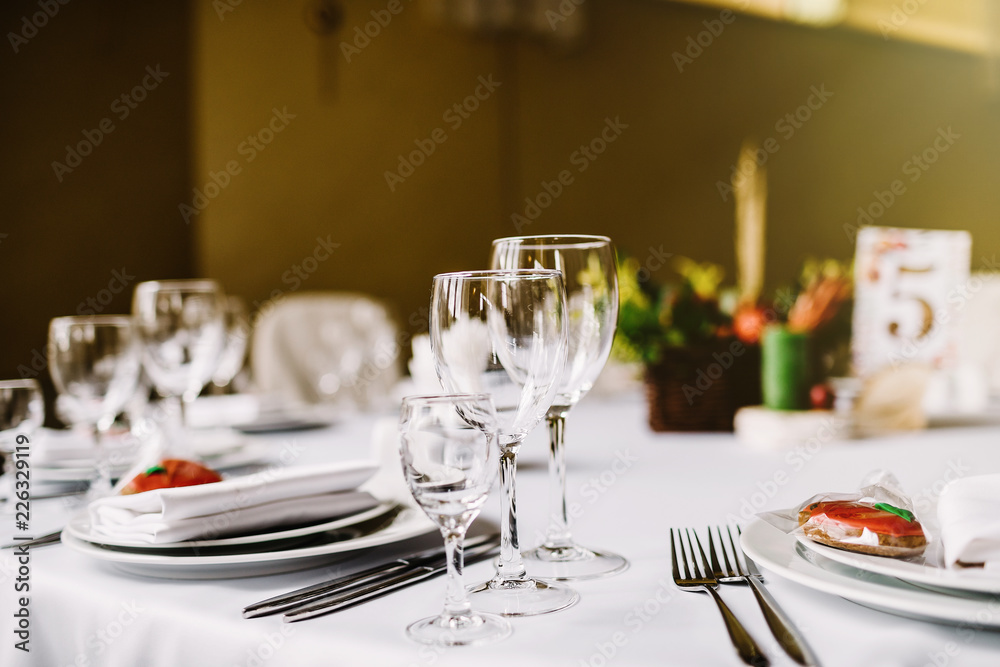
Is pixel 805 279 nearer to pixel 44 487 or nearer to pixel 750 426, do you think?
pixel 750 426

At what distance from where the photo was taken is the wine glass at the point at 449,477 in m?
0.50

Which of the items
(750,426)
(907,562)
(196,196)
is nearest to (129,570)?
(907,562)

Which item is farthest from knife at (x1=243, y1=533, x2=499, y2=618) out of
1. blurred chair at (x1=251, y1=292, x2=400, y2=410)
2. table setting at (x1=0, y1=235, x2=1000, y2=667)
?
blurred chair at (x1=251, y1=292, x2=400, y2=410)

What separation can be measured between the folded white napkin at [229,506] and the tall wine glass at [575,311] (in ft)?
0.58

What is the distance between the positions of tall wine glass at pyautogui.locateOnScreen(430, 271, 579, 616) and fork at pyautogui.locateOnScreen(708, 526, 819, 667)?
0.37ft

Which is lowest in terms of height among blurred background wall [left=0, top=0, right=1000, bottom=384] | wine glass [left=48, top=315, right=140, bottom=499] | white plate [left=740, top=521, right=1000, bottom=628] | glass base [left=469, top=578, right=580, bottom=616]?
glass base [left=469, top=578, right=580, bottom=616]

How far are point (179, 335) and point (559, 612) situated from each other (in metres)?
0.76

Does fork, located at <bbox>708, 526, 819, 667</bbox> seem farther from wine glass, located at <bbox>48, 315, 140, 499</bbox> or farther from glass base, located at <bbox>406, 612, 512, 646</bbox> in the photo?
wine glass, located at <bbox>48, 315, 140, 499</bbox>

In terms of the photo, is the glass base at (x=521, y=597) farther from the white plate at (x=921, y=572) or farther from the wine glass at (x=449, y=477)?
the white plate at (x=921, y=572)

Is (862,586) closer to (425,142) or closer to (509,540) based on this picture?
(509,540)

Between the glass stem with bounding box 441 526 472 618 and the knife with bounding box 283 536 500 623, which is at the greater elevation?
the glass stem with bounding box 441 526 472 618

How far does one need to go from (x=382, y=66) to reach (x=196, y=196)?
3.76 ft

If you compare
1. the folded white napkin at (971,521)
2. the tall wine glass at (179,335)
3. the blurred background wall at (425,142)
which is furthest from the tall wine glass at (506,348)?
the blurred background wall at (425,142)

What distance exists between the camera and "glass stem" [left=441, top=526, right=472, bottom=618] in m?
0.51
